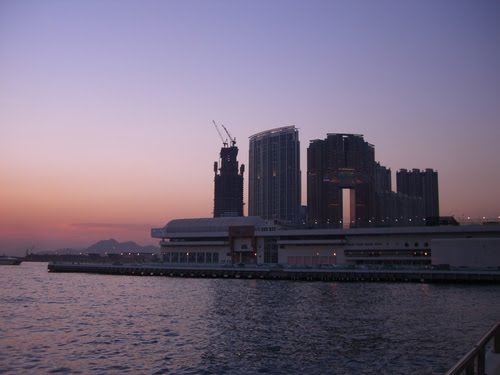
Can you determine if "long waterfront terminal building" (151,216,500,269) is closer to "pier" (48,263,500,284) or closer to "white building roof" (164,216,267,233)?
"white building roof" (164,216,267,233)

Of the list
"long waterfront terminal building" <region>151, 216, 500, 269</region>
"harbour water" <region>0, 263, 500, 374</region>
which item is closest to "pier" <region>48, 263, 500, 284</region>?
"long waterfront terminal building" <region>151, 216, 500, 269</region>

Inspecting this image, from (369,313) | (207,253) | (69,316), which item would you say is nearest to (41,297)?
(69,316)

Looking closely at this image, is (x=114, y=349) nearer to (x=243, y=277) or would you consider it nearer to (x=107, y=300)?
(x=107, y=300)

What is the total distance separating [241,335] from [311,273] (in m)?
78.5

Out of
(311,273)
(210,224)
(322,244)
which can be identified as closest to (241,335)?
(311,273)

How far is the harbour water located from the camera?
87.7 feet

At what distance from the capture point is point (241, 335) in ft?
119

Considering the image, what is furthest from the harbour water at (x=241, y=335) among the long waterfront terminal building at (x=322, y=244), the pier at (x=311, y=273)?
the long waterfront terminal building at (x=322, y=244)

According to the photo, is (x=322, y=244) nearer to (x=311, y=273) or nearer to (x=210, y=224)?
(x=311, y=273)

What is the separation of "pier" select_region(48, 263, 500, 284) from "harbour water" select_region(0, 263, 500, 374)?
122 feet

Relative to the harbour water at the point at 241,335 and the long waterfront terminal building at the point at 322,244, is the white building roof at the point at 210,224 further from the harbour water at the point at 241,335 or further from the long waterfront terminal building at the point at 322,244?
the harbour water at the point at 241,335

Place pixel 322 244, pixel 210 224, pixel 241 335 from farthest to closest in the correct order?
pixel 210 224
pixel 322 244
pixel 241 335

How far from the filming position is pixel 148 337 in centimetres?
3528

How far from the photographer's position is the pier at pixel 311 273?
96750mm
